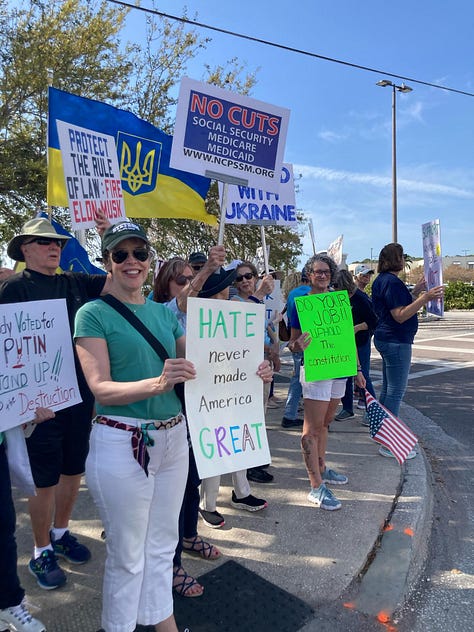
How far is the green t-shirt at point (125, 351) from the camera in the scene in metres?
1.92

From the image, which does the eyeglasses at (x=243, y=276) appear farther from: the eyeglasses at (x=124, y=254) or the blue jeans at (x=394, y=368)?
the eyeglasses at (x=124, y=254)

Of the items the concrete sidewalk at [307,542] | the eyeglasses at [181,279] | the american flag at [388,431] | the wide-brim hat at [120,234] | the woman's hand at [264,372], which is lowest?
the concrete sidewalk at [307,542]

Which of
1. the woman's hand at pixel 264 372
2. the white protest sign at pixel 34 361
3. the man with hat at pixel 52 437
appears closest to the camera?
the white protest sign at pixel 34 361

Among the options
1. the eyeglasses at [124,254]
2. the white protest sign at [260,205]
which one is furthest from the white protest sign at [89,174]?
the eyeglasses at [124,254]

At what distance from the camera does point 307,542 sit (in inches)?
122

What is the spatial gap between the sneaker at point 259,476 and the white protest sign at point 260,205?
2844 millimetres

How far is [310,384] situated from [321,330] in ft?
1.36

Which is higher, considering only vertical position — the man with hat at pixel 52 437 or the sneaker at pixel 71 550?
the man with hat at pixel 52 437

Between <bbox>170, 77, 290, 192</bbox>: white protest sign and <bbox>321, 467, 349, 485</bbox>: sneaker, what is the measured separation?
239 centimetres

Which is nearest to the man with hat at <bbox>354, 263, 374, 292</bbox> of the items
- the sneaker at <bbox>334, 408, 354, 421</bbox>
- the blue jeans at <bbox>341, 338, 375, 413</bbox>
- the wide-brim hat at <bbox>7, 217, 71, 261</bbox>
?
the blue jeans at <bbox>341, 338, 375, 413</bbox>

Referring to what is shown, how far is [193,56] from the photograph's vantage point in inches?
359

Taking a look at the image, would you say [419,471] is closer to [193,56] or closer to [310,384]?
[310,384]

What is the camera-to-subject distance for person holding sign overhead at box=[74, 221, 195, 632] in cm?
189

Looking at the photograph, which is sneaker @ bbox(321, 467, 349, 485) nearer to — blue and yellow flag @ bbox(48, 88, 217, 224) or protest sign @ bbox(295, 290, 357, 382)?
protest sign @ bbox(295, 290, 357, 382)
